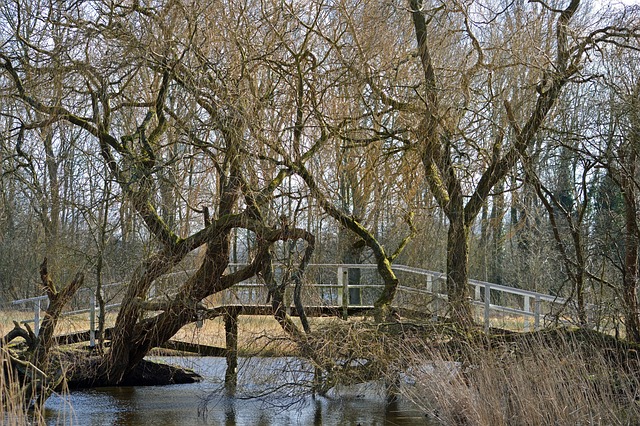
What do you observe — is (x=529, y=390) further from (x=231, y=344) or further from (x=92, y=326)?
(x=92, y=326)

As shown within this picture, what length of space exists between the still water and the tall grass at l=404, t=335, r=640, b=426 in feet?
4.41

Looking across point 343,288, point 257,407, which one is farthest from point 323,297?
point 257,407

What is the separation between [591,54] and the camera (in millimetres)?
10133

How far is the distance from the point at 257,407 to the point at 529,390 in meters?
4.21

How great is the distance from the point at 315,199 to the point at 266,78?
54.3 inches

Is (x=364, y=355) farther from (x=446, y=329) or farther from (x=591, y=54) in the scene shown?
(x=591, y=54)

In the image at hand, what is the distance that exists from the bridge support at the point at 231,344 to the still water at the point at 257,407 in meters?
0.19

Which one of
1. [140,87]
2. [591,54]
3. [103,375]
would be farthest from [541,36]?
[103,375]

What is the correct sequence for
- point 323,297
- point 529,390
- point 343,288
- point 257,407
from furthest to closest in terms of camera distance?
point 343,288 < point 323,297 < point 257,407 < point 529,390

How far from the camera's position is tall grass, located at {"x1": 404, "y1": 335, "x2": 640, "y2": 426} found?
22.5 ft

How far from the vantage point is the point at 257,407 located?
1042cm

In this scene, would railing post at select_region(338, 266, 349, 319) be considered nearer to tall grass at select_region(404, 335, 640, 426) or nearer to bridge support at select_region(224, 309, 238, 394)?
bridge support at select_region(224, 309, 238, 394)

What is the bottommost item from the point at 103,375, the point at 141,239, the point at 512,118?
the point at 103,375

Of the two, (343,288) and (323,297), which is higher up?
(343,288)
